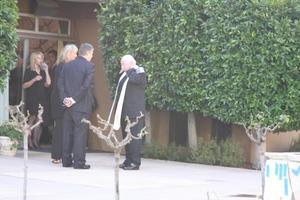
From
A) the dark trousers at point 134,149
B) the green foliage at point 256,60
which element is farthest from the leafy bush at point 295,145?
the dark trousers at point 134,149

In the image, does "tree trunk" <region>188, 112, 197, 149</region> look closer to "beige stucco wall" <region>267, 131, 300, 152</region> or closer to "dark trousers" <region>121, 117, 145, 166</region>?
"beige stucco wall" <region>267, 131, 300, 152</region>

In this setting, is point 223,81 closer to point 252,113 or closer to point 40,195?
point 252,113

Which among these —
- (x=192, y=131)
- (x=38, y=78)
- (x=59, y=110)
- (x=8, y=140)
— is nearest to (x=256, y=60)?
(x=192, y=131)

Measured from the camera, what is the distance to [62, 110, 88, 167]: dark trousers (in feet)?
37.5

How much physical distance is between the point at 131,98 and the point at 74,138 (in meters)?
1.11

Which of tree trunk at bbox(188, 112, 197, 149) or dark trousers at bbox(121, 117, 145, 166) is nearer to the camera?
dark trousers at bbox(121, 117, 145, 166)

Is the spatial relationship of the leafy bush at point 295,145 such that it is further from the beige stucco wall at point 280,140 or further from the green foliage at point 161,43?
the green foliage at point 161,43

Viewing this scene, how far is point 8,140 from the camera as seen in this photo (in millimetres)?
13336

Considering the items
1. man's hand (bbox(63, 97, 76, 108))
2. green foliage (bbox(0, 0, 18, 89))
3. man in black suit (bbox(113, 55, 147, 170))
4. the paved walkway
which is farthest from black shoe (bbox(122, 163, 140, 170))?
green foliage (bbox(0, 0, 18, 89))

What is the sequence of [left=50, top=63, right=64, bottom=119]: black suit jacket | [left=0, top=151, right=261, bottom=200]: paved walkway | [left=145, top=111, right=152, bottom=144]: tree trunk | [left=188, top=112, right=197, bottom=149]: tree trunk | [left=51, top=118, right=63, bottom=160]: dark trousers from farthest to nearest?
[left=145, top=111, right=152, bottom=144]: tree trunk → [left=188, top=112, right=197, bottom=149]: tree trunk → [left=51, top=118, right=63, bottom=160]: dark trousers → [left=50, top=63, right=64, bottom=119]: black suit jacket → [left=0, top=151, right=261, bottom=200]: paved walkway

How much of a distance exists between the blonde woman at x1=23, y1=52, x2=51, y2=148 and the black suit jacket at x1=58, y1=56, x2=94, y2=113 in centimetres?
341

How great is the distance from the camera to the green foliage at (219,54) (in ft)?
39.3

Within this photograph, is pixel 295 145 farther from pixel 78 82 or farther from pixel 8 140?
pixel 8 140

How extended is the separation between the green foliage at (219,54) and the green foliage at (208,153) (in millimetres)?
742
